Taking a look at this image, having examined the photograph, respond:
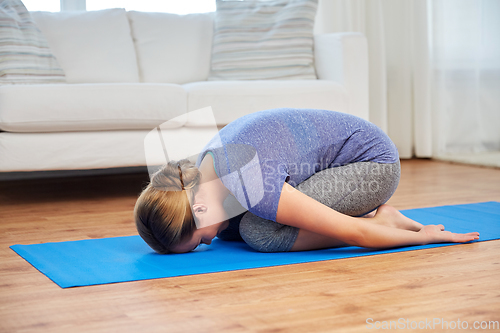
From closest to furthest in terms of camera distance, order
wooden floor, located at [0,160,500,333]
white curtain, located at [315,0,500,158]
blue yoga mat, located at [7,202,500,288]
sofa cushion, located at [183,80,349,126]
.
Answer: wooden floor, located at [0,160,500,333], blue yoga mat, located at [7,202,500,288], sofa cushion, located at [183,80,349,126], white curtain, located at [315,0,500,158]

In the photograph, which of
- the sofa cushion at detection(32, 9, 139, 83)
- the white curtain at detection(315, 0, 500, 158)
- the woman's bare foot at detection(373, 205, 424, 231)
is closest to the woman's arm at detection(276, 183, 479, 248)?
the woman's bare foot at detection(373, 205, 424, 231)

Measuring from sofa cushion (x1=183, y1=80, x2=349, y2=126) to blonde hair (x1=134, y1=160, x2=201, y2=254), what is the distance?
1.05 m

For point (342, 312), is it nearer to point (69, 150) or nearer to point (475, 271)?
point (475, 271)

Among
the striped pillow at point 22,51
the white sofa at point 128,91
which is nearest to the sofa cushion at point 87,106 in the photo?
the white sofa at point 128,91

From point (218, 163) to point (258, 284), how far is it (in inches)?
12.1

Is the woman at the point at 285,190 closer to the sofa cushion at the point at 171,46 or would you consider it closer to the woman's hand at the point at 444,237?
the woman's hand at the point at 444,237

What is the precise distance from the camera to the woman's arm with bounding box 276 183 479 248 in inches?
Answer: 46.6

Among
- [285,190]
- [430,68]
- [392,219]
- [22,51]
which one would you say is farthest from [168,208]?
[430,68]

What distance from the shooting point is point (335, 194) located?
1.38 metres

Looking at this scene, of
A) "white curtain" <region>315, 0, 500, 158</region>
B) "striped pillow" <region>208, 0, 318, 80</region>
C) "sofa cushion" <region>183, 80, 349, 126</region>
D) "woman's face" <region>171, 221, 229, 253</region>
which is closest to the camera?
"woman's face" <region>171, 221, 229, 253</region>

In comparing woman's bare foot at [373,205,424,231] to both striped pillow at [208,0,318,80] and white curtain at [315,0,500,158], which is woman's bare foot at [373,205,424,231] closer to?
striped pillow at [208,0,318,80]

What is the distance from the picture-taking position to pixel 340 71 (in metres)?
2.70

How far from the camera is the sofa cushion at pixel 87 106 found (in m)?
2.08

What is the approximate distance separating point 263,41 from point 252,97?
62cm
